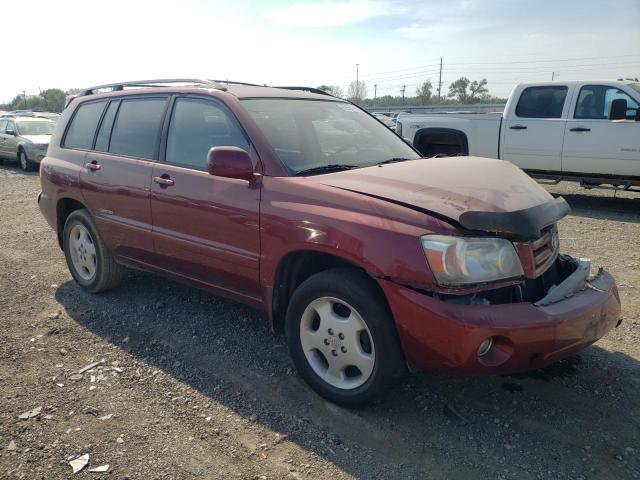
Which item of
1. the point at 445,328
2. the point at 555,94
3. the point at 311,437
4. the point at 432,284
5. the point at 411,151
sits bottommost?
the point at 311,437

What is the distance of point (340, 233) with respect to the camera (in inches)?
111

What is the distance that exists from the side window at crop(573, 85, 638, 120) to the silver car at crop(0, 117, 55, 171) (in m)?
13.6

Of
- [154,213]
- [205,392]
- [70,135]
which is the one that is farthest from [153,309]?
[70,135]

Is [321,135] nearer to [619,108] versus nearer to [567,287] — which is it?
[567,287]

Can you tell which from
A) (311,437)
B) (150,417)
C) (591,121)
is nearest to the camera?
(311,437)

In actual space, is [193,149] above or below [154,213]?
above

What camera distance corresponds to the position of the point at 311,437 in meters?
2.81

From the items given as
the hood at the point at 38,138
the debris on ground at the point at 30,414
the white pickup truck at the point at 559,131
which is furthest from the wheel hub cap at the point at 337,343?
the hood at the point at 38,138

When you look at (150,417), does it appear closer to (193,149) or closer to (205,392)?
(205,392)

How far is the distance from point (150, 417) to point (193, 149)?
1.81 m

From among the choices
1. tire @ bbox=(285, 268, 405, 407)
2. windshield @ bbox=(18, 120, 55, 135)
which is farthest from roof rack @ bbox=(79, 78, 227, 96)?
windshield @ bbox=(18, 120, 55, 135)

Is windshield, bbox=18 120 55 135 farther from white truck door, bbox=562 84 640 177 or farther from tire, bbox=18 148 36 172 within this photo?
white truck door, bbox=562 84 640 177

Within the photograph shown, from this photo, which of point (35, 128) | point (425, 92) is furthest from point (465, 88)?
point (35, 128)

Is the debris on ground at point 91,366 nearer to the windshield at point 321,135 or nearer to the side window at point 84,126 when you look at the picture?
the windshield at point 321,135
